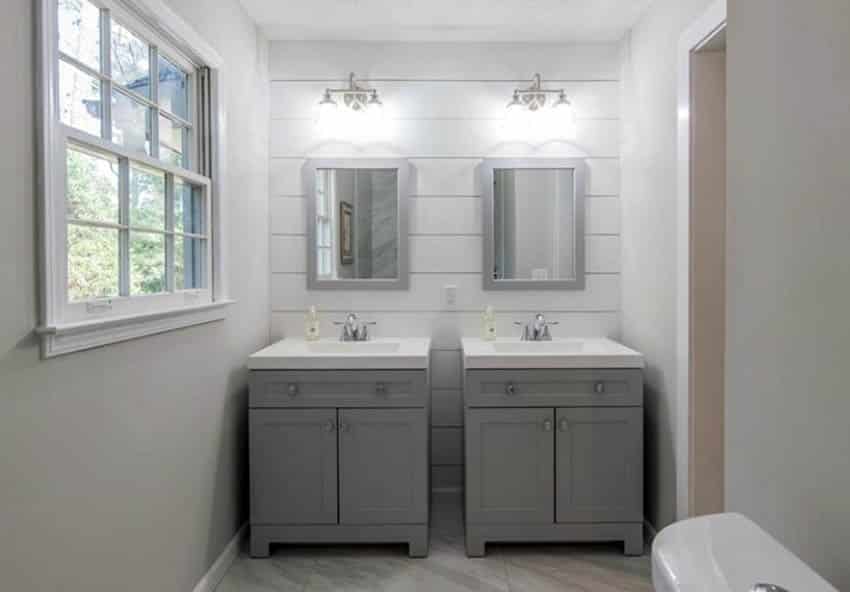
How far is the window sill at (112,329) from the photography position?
1.30m

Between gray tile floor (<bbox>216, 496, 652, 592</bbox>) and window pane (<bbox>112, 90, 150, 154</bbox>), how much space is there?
1734 mm

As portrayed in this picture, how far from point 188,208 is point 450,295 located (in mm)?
1410

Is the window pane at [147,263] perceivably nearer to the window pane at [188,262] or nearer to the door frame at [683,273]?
the window pane at [188,262]

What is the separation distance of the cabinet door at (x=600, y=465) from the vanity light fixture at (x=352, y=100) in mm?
1839

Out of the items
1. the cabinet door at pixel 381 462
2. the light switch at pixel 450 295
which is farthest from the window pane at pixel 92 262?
the light switch at pixel 450 295

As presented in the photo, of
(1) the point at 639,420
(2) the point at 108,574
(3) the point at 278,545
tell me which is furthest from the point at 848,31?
(3) the point at 278,545

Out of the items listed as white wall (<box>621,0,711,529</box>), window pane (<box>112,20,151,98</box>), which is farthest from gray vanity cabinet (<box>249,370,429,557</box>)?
window pane (<box>112,20,151,98</box>)

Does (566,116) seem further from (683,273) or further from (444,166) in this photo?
(683,273)

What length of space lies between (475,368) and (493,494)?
22.3 inches

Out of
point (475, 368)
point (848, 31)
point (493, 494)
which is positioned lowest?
point (493, 494)

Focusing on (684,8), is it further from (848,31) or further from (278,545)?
(278,545)

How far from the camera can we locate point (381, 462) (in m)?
2.49

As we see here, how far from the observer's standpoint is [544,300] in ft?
10.1

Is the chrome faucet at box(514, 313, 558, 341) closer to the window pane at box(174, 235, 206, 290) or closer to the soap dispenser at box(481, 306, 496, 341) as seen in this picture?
the soap dispenser at box(481, 306, 496, 341)
